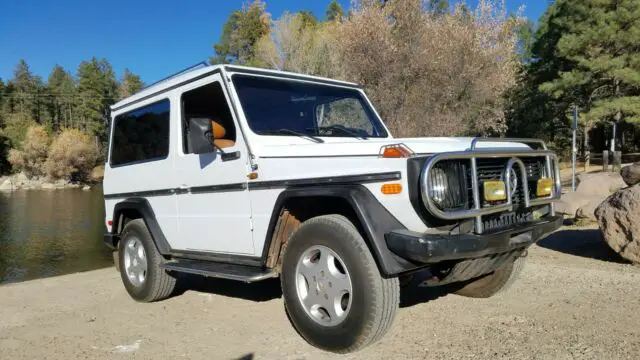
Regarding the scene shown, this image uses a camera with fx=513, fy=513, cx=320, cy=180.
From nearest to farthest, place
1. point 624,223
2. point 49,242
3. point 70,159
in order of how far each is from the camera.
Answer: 1. point 624,223
2. point 49,242
3. point 70,159

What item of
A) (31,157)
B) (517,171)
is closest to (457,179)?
(517,171)

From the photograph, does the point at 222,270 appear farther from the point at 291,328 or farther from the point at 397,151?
the point at 397,151

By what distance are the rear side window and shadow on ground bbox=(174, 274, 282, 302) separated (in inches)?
70.2

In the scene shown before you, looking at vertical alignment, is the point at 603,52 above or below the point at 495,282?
above

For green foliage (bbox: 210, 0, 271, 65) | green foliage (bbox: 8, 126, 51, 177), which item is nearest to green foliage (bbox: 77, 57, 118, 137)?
green foliage (bbox: 8, 126, 51, 177)

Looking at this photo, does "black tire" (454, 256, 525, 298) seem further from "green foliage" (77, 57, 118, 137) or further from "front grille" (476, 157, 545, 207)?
"green foliage" (77, 57, 118, 137)

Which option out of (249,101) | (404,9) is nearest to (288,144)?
(249,101)

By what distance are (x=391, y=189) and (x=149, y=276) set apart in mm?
3384

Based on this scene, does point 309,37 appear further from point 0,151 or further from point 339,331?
point 0,151

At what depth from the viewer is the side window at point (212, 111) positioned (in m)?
4.68

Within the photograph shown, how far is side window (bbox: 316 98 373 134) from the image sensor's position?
5.13m

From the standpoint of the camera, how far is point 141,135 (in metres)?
5.93

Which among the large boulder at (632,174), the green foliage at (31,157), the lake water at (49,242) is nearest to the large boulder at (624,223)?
the large boulder at (632,174)

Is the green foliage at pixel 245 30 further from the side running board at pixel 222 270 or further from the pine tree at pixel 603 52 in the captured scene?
the side running board at pixel 222 270
